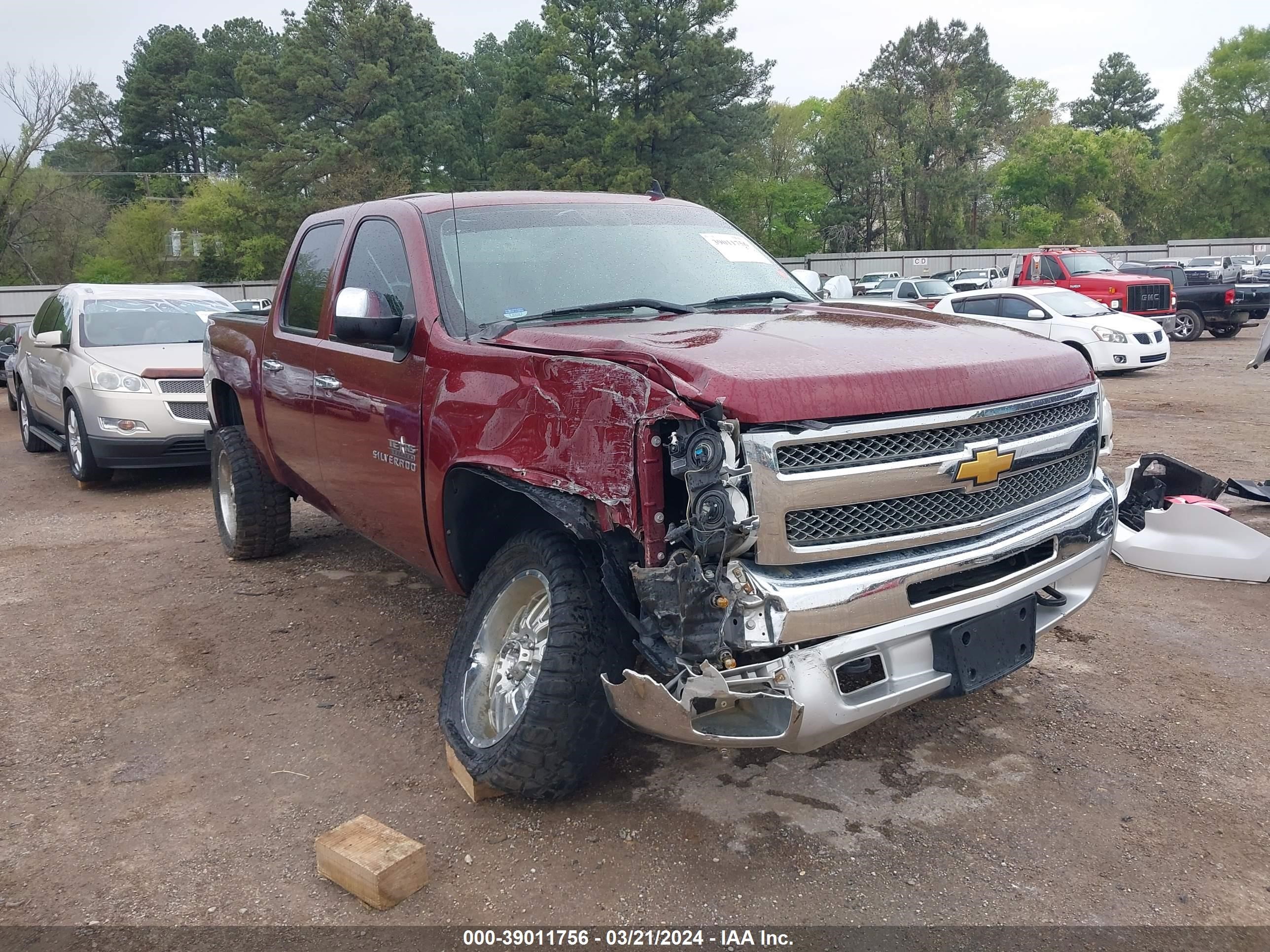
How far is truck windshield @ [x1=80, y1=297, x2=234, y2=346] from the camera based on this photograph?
9586mm

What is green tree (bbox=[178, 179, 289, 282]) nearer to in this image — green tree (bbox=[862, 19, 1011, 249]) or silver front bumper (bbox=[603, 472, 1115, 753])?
green tree (bbox=[862, 19, 1011, 249])

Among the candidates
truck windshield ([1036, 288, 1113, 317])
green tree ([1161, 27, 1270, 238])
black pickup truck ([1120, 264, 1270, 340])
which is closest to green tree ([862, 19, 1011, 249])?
green tree ([1161, 27, 1270, 238])

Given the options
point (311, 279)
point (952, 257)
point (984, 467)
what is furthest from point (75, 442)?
point (952, 257)

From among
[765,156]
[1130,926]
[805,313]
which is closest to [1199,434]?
[805,313]

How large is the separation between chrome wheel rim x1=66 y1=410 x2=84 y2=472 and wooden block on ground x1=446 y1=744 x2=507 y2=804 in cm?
700

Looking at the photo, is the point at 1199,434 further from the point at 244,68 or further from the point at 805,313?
the point at 244,68

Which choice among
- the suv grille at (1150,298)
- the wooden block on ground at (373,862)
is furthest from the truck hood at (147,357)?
the suv grille at (1150,298)

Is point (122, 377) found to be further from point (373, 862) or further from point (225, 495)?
point (373, 862)

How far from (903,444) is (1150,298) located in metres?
21.0

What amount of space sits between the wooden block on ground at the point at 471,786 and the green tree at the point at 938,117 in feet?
200

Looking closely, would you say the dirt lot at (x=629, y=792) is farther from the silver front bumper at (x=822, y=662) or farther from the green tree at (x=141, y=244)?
the green tree at (x=141, y=244)

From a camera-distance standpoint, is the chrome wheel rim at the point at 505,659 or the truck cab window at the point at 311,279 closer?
the chrome wheel rim at the point at 505,659

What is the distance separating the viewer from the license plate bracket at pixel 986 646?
3010mm

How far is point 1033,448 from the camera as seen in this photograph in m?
3.27
